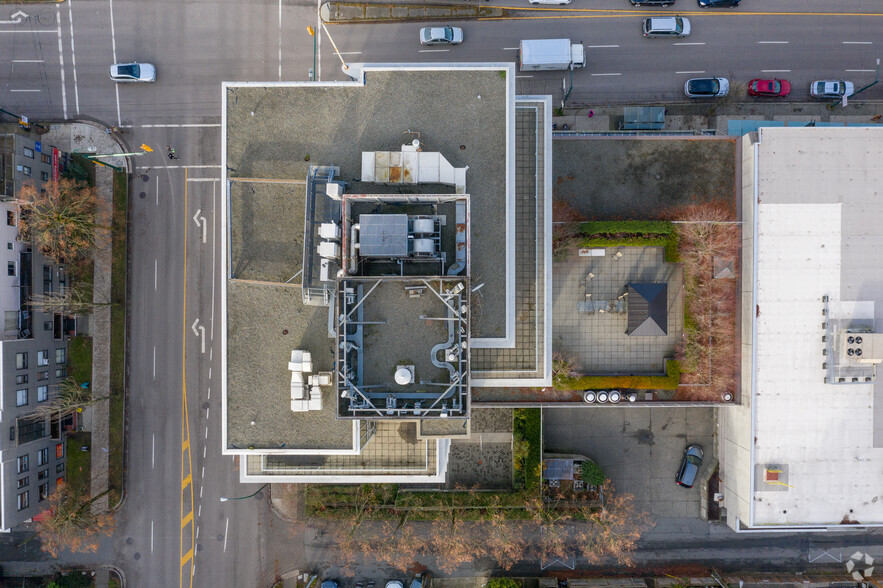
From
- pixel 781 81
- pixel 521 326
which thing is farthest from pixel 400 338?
pixel 781 81

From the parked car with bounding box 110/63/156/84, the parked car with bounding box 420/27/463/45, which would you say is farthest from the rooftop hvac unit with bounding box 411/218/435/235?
the parked car with bounding box 110/63/156/84

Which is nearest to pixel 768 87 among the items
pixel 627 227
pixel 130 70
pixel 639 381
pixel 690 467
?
pixel 627 227

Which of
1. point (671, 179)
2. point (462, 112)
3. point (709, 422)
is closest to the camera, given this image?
point (462, 112)

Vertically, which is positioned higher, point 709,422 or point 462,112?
point 462,112

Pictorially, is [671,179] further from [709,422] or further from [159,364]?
[159,364]

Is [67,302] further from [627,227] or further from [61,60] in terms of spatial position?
[627,227]

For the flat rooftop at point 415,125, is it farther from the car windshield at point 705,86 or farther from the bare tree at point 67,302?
the bare tree at point 67,302

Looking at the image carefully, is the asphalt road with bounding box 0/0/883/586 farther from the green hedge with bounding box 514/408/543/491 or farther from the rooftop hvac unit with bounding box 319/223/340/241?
the green hedge with bounding box 514/408/543/491
